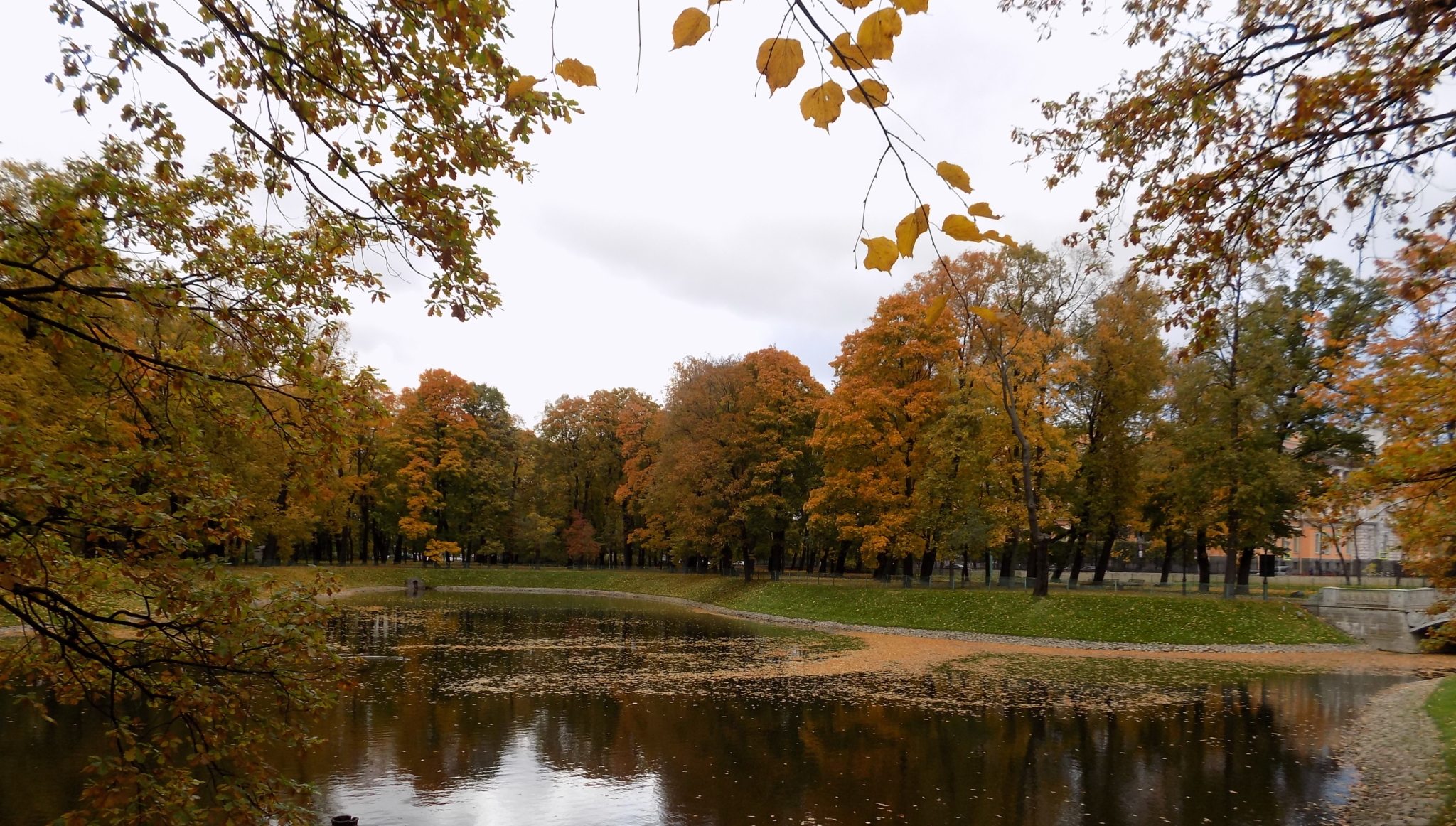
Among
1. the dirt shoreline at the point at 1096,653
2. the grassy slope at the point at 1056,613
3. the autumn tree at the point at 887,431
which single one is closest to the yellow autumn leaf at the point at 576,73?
the grassy slope at the point at 1056,613

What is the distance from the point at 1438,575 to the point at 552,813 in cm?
1011

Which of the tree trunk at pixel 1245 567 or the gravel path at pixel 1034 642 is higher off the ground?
the tree trunk at pixel 1245 567

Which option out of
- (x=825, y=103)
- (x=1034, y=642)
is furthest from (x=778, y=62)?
(x=1034, y=642)

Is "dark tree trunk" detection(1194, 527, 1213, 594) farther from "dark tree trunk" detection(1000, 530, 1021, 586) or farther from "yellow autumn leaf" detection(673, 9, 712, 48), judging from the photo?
"yellow autumn leaf" detection(673, 9, 712, 48)

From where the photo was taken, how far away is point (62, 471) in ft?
13.0

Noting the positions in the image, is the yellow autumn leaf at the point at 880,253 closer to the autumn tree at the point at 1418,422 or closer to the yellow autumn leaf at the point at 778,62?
the yellow autumn leaf at the point at 778,62

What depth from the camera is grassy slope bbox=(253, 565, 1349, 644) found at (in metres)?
25.8

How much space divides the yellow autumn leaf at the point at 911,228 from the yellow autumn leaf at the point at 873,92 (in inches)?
11.2

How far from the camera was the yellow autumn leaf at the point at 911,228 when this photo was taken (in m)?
2.09

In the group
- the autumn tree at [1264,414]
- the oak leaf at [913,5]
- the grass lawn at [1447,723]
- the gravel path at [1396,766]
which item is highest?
the autumn tree at [1264,414]

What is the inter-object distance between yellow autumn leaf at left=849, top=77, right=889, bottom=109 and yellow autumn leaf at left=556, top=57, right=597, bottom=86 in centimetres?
71

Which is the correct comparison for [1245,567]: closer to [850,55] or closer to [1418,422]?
[1418,422]


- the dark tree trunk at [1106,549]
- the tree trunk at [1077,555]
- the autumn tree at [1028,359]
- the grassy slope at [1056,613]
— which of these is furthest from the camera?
the tree trunk at [1077,555]

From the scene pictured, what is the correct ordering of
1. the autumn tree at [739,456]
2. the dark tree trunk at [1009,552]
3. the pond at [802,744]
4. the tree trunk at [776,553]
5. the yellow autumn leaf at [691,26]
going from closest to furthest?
the yellow autumn leaf at [691,26], the pond at [802,744], the dark tree trunk at [1009,552], the autumn tree at [739,456], the tree trunk at [776,553]
